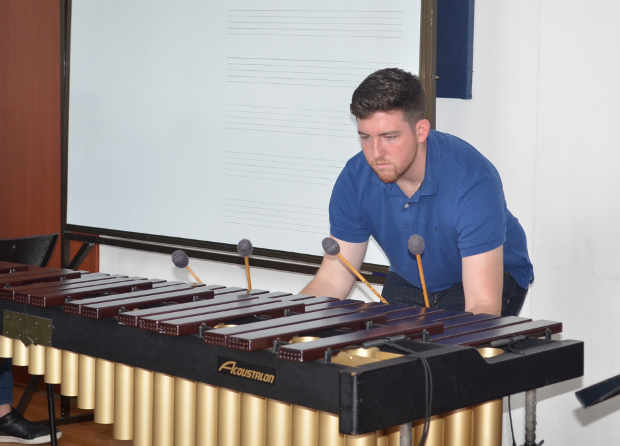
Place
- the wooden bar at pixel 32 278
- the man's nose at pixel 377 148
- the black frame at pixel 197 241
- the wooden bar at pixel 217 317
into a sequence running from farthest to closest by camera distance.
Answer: the black frame at pixel 197 241
the wooden bar at pixel 32 278
the man's nose at pixel 377 148
the wooden bar at pixel 217 317

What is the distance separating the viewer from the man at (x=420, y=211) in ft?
8.18

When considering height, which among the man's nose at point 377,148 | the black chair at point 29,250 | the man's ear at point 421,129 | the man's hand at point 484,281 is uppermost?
the man's ear at point 421,129

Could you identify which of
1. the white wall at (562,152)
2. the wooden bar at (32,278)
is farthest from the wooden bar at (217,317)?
the white wall at (562,152)

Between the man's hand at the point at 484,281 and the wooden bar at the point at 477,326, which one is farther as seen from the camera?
the man's hand at the point at 484,281

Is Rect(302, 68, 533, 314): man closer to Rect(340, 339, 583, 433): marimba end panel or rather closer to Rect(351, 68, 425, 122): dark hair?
Rect(351, 68, 425, 122): dark hair

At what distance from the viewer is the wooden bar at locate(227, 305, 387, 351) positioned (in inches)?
80.0

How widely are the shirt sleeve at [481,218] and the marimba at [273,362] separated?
0.88 feet

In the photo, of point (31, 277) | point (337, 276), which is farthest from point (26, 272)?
point (337, 276)

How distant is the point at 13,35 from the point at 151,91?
1.16m

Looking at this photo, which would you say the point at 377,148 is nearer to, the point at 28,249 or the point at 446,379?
the point at 446,379

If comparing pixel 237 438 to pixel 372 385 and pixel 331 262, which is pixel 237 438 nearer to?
pixel 372 385

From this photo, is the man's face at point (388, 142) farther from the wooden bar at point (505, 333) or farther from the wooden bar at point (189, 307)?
the wooden bar at point (505, 333)

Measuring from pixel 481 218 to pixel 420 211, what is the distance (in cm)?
21

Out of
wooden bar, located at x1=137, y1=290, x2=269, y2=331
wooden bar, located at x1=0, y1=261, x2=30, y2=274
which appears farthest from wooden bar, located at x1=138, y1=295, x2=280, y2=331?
wooden bar, located at x1=0, y1=261, x2=30, y2=274
